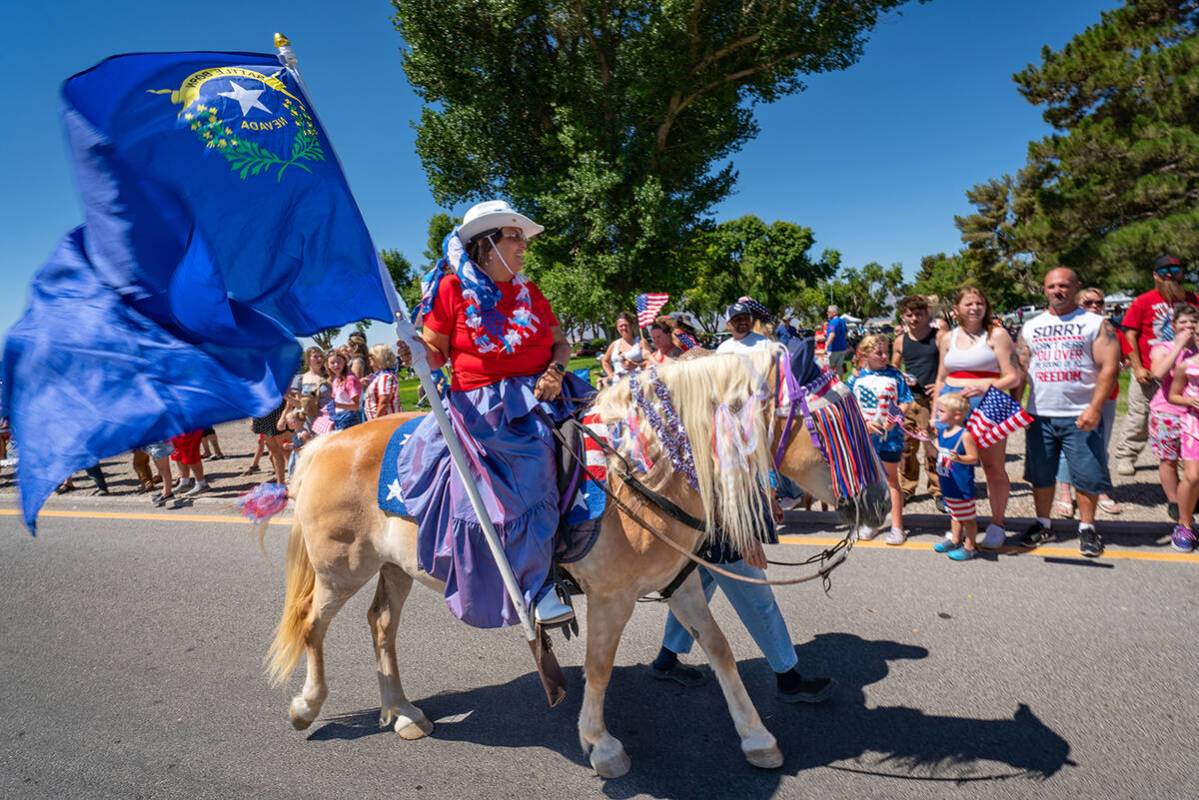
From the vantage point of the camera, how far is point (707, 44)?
15.3m

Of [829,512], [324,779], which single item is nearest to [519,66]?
[829,512]

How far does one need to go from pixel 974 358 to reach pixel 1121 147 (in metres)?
15.6

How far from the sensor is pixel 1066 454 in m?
5.03

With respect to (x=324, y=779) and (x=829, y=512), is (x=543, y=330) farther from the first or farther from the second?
(x=829, y=512)

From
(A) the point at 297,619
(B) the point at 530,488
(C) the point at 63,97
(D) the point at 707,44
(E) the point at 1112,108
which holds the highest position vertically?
(D) the point at 707,44

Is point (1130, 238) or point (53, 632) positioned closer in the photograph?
point (53, 632)

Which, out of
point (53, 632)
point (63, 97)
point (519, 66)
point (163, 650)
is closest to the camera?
point (63, 97)

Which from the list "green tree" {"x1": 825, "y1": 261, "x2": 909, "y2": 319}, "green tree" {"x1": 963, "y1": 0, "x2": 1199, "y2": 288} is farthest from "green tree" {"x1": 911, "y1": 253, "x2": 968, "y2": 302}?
"green tree" {"x1": 963, "y1": 0, "x2": 1199, "y2": 288}

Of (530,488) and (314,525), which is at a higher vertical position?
(530,488)

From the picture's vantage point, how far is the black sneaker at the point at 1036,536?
504cm

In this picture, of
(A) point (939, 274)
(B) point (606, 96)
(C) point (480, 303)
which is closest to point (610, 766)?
(C) point (480, 303)

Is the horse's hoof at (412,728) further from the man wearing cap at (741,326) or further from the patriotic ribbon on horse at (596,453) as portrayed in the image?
the man wearing cap at (741,326)

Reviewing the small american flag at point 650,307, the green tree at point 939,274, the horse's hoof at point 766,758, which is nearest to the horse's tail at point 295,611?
the horse's hoof at point 766,758

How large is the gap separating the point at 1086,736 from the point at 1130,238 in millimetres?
16967
